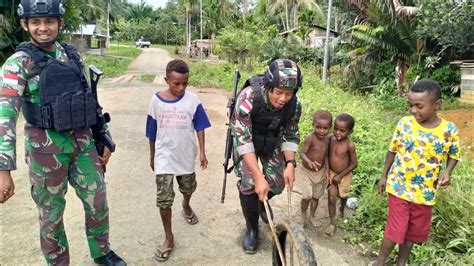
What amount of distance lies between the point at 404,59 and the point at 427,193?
11.9 m

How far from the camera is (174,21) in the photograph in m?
65.4

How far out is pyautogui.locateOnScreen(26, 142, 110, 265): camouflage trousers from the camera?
2529 mm

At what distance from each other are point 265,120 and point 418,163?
1.11 metres

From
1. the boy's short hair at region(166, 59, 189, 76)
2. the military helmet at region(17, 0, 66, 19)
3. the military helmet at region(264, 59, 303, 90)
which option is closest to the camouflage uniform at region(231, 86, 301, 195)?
the military helmet at region(264, 59, 303, 90)

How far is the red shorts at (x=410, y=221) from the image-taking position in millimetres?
2748

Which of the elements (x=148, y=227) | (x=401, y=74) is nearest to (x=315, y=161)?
(x=148, y=227)

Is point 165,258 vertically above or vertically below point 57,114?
below

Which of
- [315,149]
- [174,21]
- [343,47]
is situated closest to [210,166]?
[315,149]

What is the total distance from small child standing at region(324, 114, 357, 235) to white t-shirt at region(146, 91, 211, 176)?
129 centimetres

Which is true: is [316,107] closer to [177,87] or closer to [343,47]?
[177,87]

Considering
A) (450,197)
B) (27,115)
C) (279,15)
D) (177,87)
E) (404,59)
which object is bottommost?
(450,197)

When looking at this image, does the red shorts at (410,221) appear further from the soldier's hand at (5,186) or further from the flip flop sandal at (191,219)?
the soldier's hand at (5,186)

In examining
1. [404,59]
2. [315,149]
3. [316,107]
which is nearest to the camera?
[315,149]

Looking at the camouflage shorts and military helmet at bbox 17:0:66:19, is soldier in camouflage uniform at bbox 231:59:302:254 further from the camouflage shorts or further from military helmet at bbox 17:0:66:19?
military helmet at bbox 17:0:66:19
